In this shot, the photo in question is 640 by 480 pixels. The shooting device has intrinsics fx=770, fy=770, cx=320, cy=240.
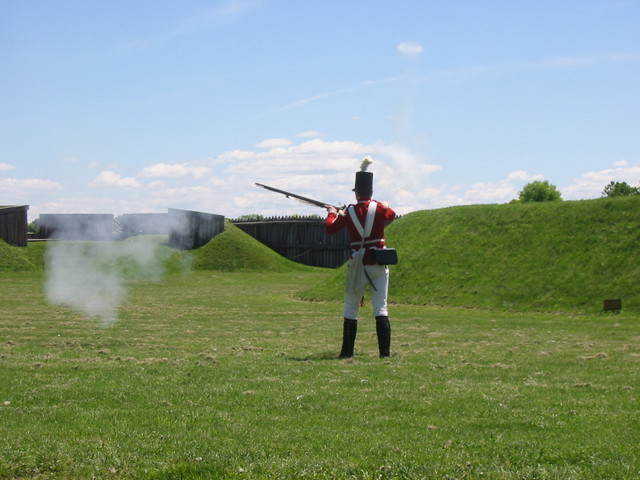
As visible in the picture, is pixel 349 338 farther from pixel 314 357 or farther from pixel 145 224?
pixel 145 224

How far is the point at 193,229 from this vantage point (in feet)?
275

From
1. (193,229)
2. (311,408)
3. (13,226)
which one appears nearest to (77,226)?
(13,226)

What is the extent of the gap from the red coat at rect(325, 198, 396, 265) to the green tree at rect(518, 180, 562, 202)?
11541 centimetres

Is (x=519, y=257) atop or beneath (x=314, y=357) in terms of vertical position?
atop

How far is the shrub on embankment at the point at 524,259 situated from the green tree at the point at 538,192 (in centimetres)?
8261

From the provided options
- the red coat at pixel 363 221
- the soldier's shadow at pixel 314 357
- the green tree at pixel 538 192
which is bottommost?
the soldier's shadow at pixel 314 357

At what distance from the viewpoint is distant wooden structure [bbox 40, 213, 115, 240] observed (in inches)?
3265

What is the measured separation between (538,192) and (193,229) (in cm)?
6972

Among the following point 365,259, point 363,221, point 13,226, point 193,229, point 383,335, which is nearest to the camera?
point 383,335

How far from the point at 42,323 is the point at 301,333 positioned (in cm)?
804

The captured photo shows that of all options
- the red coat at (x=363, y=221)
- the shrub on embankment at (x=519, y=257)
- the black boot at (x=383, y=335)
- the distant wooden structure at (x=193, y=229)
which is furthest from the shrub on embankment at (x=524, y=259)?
the distant wooden structure at (x=193, y=229)

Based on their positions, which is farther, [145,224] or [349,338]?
[145,224]

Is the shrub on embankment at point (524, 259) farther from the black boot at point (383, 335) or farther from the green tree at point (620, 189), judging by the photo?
the green tree at point (620, 189)

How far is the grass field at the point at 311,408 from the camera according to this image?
22.9ft
